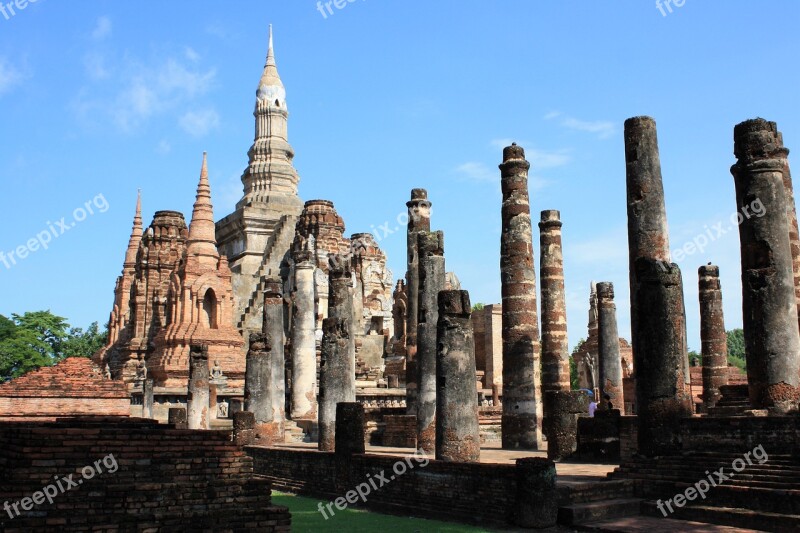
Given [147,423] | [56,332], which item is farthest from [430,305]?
[56,332]

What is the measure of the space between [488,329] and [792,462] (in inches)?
1107

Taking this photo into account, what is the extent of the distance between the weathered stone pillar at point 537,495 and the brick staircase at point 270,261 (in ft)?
110

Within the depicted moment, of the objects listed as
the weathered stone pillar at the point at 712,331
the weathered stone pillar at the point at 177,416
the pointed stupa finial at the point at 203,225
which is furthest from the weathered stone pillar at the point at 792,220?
the pointed stupa finial at the point at 203,225

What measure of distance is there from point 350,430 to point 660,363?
4.90 metres

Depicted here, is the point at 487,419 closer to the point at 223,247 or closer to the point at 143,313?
the point at 143,313

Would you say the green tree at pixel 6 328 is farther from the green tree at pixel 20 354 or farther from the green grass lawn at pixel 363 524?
the green grass lawn at pixel 363 524

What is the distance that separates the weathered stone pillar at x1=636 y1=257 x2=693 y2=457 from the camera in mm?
Answer: 11648

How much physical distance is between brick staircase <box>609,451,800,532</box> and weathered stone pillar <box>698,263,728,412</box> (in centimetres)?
1023

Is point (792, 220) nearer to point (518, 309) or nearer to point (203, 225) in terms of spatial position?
point (518, 309)

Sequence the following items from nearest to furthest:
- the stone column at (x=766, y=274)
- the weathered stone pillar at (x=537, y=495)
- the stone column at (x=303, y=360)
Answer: the weathered stone pillar at (x=537, y=495)
the stone column at (x=766, y=274)
the stone column at (x=303, y=360)

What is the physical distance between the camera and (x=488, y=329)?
3834cm

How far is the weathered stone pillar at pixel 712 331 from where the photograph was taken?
2092 cm

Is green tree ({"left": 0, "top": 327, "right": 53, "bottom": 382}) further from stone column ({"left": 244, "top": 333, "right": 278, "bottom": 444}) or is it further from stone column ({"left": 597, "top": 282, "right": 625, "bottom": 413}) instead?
stone column ({"left": 597, "top": 282, "right": 625, "bottom": 413})

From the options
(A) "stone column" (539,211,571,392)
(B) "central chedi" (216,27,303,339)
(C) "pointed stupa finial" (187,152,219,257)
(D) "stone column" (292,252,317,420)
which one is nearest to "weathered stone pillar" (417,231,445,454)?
(A) "stone column" (539,211,571,392)
